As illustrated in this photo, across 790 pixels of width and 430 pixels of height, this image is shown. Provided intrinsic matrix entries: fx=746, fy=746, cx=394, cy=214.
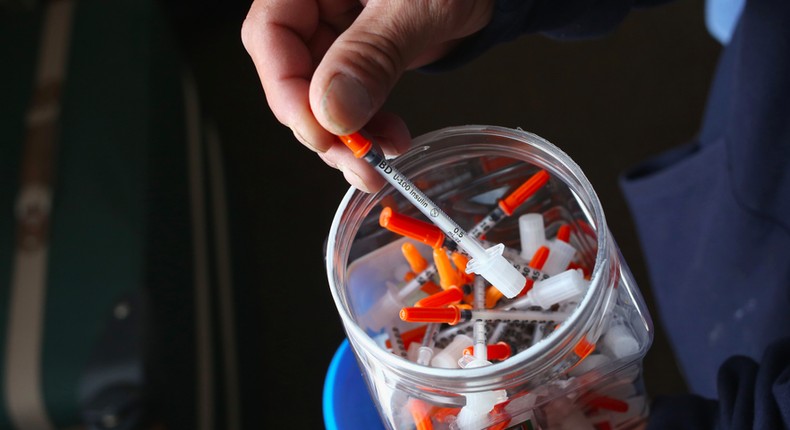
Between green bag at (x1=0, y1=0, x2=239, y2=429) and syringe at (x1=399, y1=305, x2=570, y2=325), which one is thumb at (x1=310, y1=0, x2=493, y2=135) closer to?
syringe at (x1=399, y1=305, x2=570, y2=325)

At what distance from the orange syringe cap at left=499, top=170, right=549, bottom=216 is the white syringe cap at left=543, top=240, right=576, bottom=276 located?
0.04 metres

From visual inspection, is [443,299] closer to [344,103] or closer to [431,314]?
[431,314]

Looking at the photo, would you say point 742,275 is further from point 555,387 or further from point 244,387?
point 244,387

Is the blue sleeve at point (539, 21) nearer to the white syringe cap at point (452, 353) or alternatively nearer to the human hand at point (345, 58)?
the human hand at point (345, 58)

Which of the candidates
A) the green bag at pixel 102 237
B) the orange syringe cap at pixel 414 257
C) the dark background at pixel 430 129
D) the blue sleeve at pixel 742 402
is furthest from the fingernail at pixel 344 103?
the dark background at pixel 430 129

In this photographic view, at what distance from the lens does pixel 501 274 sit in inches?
20.3

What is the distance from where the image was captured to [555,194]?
582 millimetres

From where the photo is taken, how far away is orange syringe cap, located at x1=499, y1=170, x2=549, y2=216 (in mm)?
565

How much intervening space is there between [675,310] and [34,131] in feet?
2.98

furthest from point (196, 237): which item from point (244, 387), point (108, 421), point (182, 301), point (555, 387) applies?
point (555, 387)

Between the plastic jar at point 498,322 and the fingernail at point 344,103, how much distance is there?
8 centimetres

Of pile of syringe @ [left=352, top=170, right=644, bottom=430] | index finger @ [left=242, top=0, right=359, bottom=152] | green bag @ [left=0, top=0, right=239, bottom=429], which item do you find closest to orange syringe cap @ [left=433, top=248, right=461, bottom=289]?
pile of syringe @ [left=352, top=170, right=644, bottom=430]

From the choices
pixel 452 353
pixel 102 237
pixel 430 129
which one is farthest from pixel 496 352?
pixel 430 129

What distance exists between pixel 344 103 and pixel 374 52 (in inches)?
2.0
